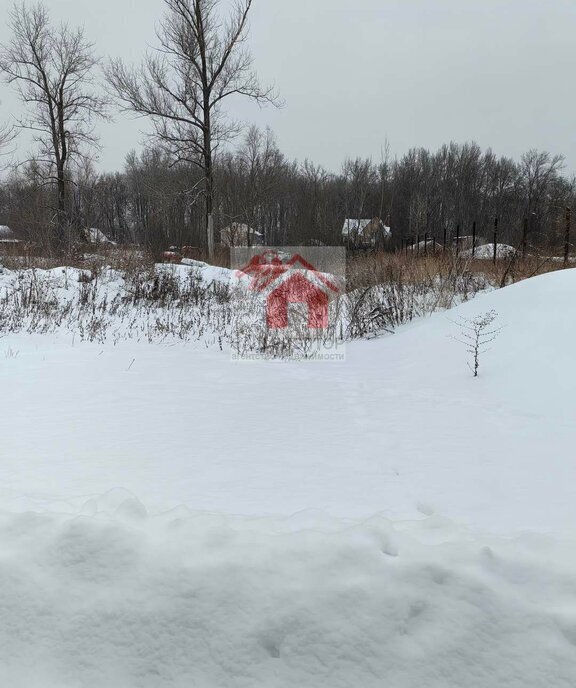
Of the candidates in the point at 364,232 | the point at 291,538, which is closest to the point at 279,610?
the point at 291,538

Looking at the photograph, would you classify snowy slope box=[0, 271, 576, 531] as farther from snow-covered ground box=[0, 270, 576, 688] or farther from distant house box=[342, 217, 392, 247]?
distant house box=[342, 217, 392, 247]

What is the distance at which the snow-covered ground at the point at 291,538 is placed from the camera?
1.23 metres

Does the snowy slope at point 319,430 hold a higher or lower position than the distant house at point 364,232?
lower

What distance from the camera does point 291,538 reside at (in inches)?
63.0

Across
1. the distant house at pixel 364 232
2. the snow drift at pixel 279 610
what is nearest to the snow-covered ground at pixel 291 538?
the snow drift at pixel 279 610

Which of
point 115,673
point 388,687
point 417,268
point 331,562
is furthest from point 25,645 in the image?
point 417,268

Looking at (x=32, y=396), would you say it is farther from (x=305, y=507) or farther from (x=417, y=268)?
(x=417, y=268)

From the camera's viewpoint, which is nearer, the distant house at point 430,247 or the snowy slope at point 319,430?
the snowy slope at point 319,430

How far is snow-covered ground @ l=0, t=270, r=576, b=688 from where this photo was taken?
1.23 m

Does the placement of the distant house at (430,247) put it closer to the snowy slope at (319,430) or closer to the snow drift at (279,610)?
the snowy slope at (319,430)

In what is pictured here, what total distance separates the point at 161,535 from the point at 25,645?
19.5 inches

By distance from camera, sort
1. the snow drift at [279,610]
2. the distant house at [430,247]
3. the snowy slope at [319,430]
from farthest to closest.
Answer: the distant house at [430,247], the snowy slope at [319,430], the snow drift at [279,610]

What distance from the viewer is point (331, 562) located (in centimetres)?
147

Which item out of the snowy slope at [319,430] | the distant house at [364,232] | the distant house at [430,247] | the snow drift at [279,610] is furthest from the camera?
the distant house at [364,232]
